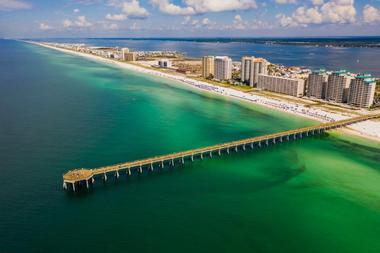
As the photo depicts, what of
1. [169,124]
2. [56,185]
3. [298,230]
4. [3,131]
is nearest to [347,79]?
[169,124]

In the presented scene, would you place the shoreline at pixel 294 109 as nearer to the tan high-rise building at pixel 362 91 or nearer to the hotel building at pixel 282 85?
the hotel building at pixel 282 85

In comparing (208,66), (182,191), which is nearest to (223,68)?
(208,66)

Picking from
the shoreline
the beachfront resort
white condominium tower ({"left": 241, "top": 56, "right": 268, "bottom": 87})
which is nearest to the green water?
the shoreline

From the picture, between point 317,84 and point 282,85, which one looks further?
point 282,85

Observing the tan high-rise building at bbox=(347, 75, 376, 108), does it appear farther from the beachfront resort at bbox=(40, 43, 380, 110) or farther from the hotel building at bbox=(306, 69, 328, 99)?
the hotel building at bbox=(306, 69, 328, 99)

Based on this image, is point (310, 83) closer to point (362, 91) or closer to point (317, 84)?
point (317, 84)

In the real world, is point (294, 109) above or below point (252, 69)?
below
